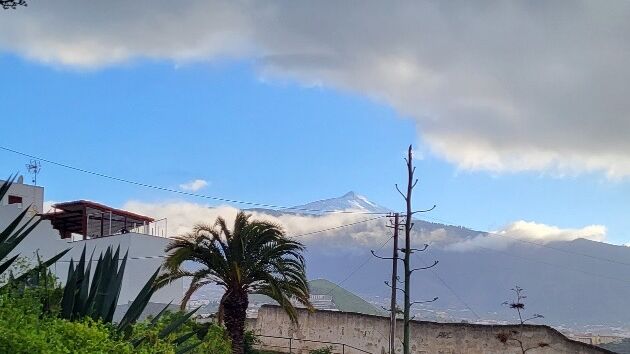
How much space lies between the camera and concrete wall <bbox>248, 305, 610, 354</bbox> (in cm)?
2158

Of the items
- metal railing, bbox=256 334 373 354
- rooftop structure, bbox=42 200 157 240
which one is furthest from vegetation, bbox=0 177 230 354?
rooftop structure, bbox=42 200 157 240

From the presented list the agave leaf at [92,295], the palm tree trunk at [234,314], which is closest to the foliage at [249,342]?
the palm tree trunk at [234,314]

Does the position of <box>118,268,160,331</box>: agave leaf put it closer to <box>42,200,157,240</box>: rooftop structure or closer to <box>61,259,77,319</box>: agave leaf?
<box>61,259,77,319</box>: agave leaf

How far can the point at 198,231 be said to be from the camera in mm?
19938

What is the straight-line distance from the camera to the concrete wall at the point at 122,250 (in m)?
24.7

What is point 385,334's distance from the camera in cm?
2512

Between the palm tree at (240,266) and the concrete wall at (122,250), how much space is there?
231 inches

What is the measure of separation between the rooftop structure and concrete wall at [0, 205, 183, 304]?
1404mm

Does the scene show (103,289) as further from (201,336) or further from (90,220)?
(90,220)

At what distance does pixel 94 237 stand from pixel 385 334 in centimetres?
1182

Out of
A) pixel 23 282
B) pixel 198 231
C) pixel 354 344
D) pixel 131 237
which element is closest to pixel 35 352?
pixel 23 282

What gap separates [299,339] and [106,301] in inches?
684

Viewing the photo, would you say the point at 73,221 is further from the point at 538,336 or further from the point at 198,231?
the point at 538,336

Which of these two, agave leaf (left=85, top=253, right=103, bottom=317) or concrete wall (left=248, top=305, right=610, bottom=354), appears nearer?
agave leaf (left=85, top=253, right=103, bottom=317)
